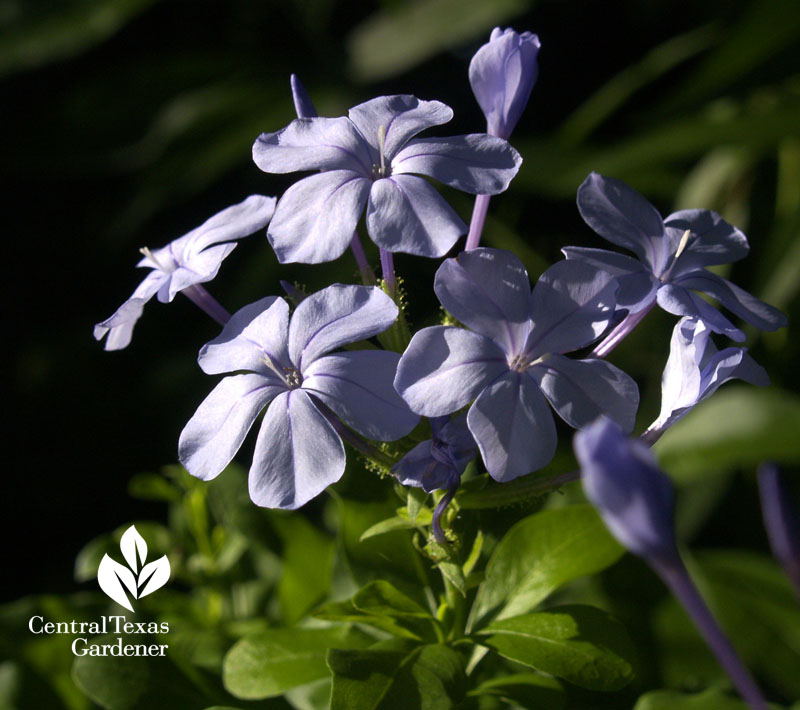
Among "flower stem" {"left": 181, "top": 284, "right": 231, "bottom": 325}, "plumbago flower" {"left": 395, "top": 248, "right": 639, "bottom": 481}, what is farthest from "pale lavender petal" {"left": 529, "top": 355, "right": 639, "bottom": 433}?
"flower stem" {"left": 181, "top": 284, "right": 231, "bottom": 325}

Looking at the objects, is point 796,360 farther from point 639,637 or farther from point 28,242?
point 28,242

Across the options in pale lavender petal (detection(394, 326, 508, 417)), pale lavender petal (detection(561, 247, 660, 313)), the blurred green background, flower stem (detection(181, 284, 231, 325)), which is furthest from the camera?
the blurred green background

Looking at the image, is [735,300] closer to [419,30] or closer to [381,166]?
A: [381,166]

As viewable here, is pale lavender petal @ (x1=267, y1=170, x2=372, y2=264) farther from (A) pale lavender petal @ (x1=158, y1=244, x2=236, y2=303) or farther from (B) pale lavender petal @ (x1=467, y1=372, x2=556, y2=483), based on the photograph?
(B) pale lavender petal @ (x1=467, y1=372, x2=556, y2=483)

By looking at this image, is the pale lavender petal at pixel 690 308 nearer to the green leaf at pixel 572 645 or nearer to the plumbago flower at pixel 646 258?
the plumbago flower at pixel 646 258

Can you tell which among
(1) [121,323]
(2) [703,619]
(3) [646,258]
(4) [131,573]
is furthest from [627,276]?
(4) [131,573]
